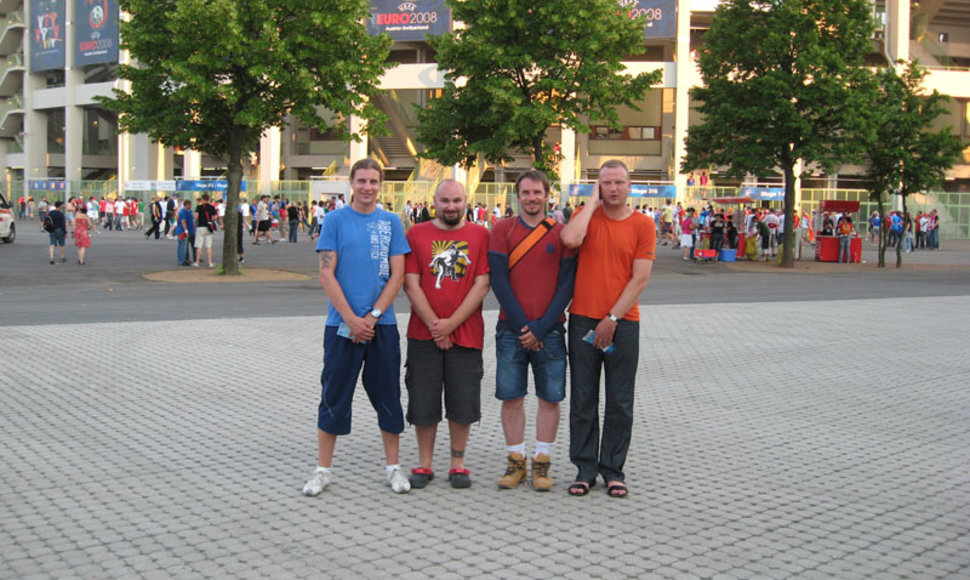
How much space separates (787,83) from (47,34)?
170ft

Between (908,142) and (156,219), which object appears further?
(156,219)

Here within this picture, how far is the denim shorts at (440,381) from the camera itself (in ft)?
17.9

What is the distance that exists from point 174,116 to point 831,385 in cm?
1634

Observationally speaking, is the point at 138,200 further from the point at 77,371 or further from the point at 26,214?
the point at 77,371

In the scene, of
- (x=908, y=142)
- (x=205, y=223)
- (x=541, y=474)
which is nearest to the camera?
(x=541, y=474)

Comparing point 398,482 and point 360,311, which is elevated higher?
point 360,311

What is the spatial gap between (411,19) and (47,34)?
1060 inches

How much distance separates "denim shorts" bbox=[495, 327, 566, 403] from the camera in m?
5.41

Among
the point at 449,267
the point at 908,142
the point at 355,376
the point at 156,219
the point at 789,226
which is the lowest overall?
the point at 355,376

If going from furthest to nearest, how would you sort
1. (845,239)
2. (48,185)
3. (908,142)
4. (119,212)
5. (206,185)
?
(48,185) < (119,212) < (206,185) < (845,239) < (908,142)

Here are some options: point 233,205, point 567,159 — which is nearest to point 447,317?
point 233,205

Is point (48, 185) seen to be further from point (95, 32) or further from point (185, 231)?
point (185, 231)

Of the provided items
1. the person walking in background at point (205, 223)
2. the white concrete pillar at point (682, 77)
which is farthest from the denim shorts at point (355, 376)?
the white concrete pillar at point (682, 77)

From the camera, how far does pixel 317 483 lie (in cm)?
532
